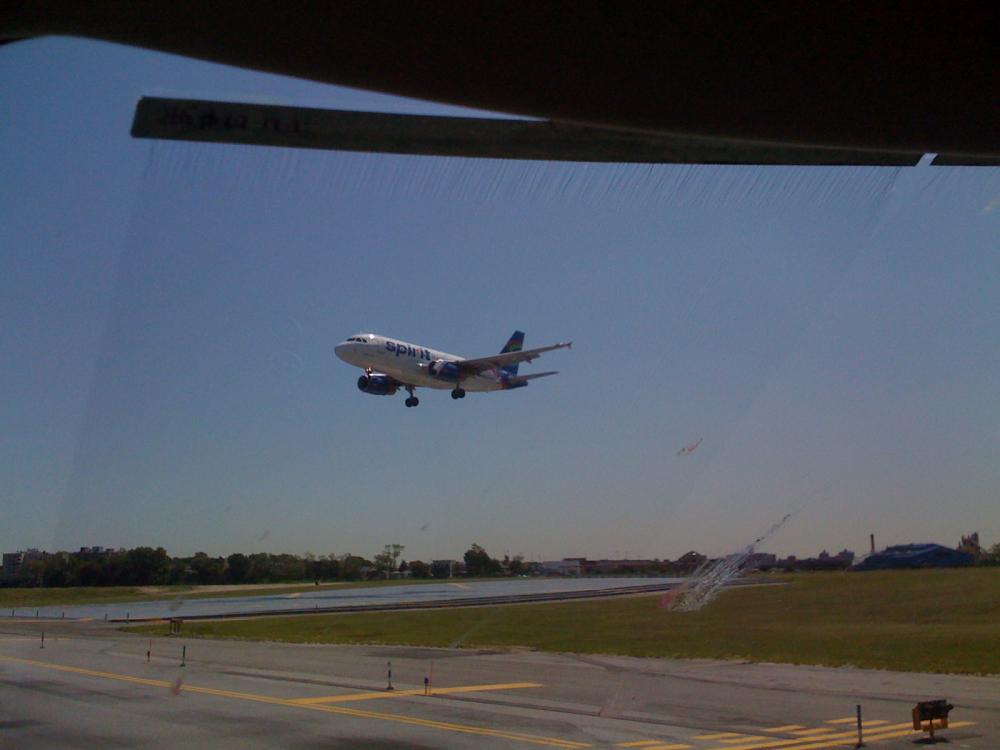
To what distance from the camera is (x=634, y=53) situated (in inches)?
203

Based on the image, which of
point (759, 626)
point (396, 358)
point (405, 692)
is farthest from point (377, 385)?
point (759, 626)

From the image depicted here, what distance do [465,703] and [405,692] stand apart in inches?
85.0

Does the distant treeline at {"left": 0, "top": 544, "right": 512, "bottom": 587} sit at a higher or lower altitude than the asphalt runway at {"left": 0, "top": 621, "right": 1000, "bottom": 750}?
higher

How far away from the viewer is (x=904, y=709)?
14.7 metres

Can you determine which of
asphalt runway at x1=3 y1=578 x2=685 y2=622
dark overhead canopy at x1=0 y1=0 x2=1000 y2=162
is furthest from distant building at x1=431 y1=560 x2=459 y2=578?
dark overhead canopy at x1=0 y1=0 x2=1000 y2=162

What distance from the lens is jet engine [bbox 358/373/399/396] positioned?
74.2ft

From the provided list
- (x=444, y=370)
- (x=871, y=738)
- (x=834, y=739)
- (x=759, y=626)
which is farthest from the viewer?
(x=759, y=626)

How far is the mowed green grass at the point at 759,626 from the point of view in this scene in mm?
25031

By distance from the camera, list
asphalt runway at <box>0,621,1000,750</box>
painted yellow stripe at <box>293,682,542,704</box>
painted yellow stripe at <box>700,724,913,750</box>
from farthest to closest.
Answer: painted yellow stripe at <box>293,682,542,704</box>, asphalt runway at <box>0,621,1000,750</box>, painted yellow stripe at <box>700,724,913,750</box>

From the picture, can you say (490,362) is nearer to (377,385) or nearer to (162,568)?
(377,385)

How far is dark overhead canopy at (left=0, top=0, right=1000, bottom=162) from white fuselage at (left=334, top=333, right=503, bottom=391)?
21.3 metres

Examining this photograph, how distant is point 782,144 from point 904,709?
11.7 m

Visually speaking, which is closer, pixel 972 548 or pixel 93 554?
pixel 93 554

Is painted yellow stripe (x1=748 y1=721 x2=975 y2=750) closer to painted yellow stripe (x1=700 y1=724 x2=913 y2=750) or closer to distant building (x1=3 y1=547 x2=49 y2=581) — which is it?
painted yellow stripe (x1=700 y1=724 x2=913 y2=750)
